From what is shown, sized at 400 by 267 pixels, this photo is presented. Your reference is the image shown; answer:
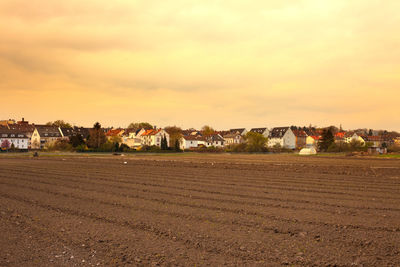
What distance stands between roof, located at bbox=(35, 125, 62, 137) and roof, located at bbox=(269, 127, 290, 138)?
105598 millimetres

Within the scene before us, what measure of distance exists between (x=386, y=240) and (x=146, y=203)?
9.10m

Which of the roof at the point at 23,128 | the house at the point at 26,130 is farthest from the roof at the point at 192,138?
the roof at the point at 23,128

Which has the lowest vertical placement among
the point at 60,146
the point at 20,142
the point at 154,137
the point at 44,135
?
the point at 60,146

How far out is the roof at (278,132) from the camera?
7269 inches

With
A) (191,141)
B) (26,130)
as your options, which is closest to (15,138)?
(26,130)

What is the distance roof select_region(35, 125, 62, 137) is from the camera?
149250 millimetres

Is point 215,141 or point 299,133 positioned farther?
point 299,133

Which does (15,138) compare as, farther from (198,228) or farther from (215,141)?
(198,228)

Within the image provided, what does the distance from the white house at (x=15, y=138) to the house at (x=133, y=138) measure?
41.5 meters

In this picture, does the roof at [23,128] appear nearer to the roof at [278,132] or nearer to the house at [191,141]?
the house at [191,141]

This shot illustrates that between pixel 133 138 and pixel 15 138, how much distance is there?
4829cm

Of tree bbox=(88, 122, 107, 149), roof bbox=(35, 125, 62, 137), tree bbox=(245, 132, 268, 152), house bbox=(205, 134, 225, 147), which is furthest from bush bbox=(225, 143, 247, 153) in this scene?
roof bbox=(35, 125, 62, 137)

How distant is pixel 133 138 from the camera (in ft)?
542

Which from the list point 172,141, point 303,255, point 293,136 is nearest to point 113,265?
point 303,255
